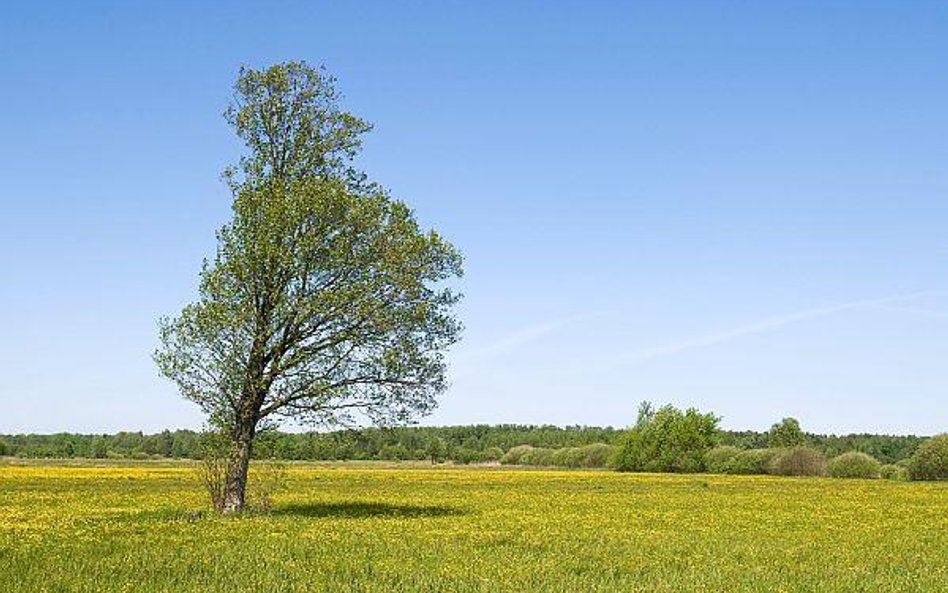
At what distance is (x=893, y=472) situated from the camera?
5541 inches

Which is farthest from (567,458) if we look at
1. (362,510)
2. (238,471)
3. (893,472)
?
(238,471)

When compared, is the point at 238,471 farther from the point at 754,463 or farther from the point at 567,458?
the point at 567,458

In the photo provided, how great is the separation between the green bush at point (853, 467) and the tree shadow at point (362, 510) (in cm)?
10167

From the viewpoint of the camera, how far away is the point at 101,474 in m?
96.4

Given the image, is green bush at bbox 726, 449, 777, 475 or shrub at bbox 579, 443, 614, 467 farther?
shrub at bbox 579, 443, 614, 467

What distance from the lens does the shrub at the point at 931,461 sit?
12850 cm

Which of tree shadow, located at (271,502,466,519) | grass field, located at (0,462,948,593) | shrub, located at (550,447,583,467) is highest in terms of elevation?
shrub, located at (550,447,583,467)

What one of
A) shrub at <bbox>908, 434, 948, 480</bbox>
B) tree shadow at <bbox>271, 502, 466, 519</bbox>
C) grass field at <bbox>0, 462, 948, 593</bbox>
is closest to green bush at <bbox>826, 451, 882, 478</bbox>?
shrub at <bbox>908, 434, 948, 480</bbox>

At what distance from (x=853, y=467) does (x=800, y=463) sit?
6.85 m

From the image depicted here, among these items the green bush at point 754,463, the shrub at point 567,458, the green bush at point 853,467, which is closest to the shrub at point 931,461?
the green bush at point 853,467

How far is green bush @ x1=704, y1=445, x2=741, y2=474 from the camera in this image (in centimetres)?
14712

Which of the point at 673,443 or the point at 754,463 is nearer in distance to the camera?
the point at 754,463

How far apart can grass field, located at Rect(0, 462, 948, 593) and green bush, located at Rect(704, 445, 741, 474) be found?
90724 mm

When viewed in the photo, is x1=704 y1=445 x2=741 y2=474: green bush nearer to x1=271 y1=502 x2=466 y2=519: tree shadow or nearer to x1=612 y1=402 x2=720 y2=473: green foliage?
x1=612 y1=402 x2=720 y2=473: green foliage
